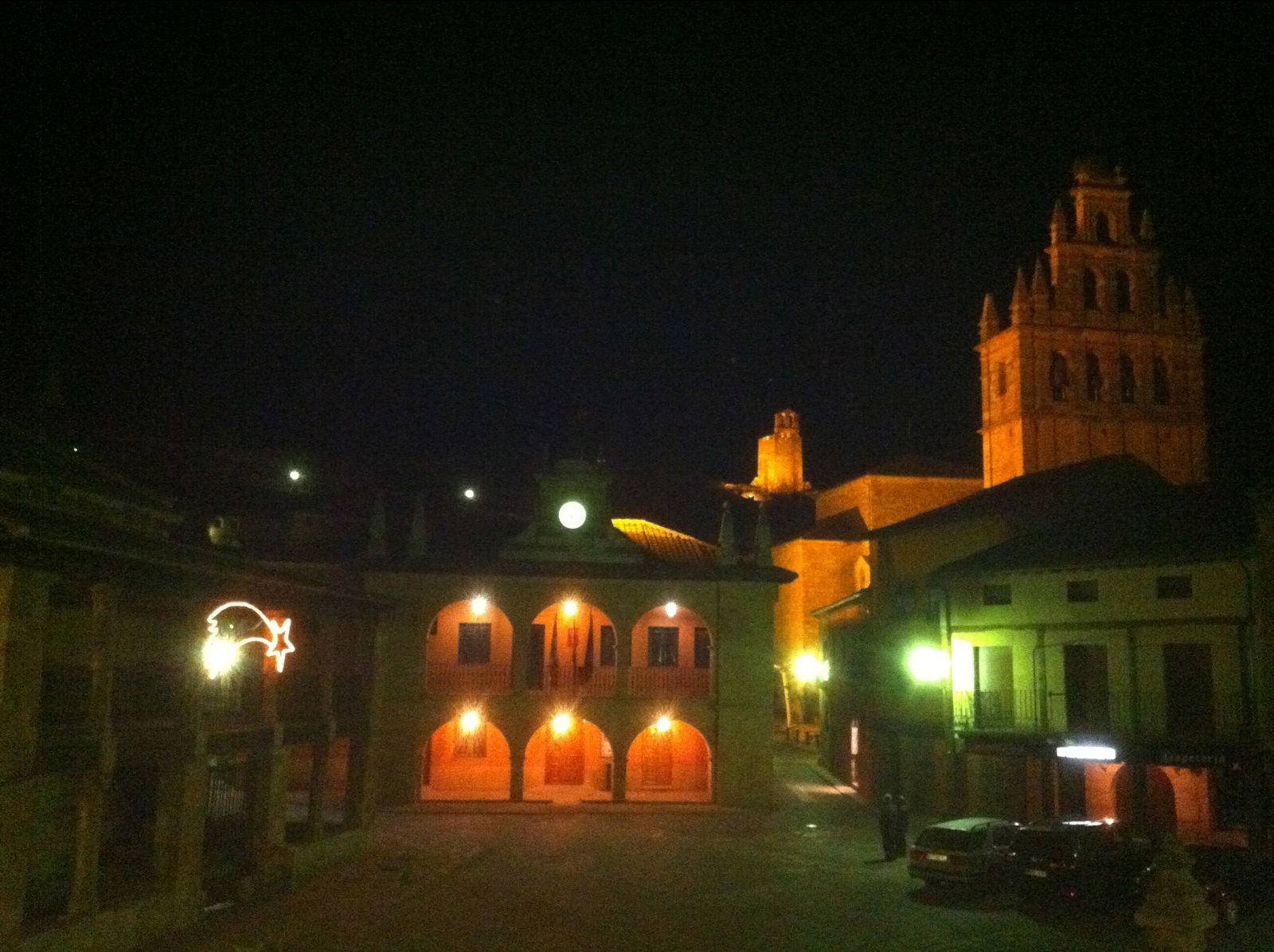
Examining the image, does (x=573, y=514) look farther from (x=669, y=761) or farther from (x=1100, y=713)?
(x=1100, y=713)

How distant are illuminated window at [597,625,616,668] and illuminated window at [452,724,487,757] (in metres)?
5.31

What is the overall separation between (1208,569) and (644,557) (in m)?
15.9

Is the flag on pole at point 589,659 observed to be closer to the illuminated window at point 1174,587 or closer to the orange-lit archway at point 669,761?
Result: the orange-lit archway at point 669,761

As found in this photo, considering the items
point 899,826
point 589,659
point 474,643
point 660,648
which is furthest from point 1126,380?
point 474,643

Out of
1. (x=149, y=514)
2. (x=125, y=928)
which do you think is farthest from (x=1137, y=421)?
(x=125, y=928)

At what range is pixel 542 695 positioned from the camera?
3266 cm

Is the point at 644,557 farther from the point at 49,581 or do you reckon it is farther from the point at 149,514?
the point at 49,581

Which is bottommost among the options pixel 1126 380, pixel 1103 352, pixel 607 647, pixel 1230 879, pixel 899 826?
pixel 1230 879

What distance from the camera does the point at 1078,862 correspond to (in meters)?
20.1

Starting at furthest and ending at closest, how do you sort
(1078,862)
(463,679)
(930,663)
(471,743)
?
1. (471,743)
2. (463,679)
3. (930,663)
4. (1078,862)

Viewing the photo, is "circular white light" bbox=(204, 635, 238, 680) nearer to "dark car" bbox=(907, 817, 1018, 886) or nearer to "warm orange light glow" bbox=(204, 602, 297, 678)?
"warm orange light glow" bbox=(204, 602, 297, 678)

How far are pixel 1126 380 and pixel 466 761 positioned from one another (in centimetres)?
3860

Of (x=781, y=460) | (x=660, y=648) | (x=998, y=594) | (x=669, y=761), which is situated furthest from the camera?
(x=781, y=460)

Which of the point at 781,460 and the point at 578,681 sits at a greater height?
the point at 781,460
